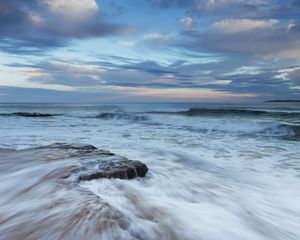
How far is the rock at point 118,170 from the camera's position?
4.51 metres

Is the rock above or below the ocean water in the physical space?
above

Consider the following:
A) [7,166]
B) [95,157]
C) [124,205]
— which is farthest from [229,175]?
[7,166]

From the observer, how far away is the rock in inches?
178

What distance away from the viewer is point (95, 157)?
571 centimetres

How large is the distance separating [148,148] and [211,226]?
18.9 feet

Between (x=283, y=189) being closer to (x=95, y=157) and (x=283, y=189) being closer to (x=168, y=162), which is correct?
(x=168, y=162)

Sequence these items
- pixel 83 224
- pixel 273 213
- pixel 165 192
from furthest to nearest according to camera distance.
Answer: pixel 165 192 → pixel 273 213 → pixel 83 224

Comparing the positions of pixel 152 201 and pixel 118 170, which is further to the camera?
pixel 118 170

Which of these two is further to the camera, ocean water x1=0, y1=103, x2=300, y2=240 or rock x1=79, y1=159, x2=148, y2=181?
rock x1=79, y1=159, x2=148, y2=181

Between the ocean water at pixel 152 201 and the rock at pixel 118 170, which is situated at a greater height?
the rock at pixel 118 170

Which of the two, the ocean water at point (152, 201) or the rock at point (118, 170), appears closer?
the ocean water at point (152, 201)

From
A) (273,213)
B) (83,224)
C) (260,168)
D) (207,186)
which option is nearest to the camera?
(83,224)

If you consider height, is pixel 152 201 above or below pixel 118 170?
below

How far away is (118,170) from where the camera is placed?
478cm
